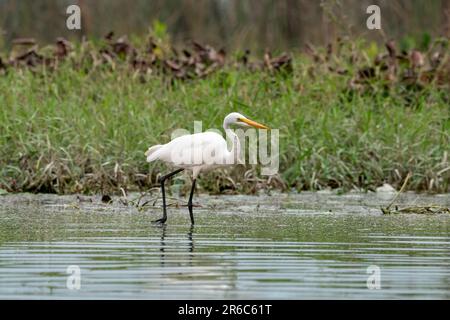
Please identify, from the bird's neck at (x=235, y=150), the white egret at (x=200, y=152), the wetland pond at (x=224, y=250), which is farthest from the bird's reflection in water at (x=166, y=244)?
the bird's neck at (x=235, y=150)

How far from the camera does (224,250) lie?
7453mm

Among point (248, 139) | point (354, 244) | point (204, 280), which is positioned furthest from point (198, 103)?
point (204, 280)

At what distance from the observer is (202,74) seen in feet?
47.6

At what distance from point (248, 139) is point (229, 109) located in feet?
2.82

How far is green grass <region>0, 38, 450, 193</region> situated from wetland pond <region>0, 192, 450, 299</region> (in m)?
0.64

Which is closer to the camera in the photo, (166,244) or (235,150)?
(166,244)

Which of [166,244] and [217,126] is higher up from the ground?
[217,126]

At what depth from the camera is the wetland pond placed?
19.6ft

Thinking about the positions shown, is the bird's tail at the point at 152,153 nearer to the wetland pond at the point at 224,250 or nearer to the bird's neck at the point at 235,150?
the wetland pond at the point at 224,250

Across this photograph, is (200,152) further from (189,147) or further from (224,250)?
(224,250)

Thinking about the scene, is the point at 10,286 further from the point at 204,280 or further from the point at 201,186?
the point at 201,186

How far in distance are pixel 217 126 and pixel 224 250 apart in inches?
195

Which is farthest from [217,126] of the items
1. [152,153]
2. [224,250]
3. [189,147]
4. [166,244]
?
[224,250]

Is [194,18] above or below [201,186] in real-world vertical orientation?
above
